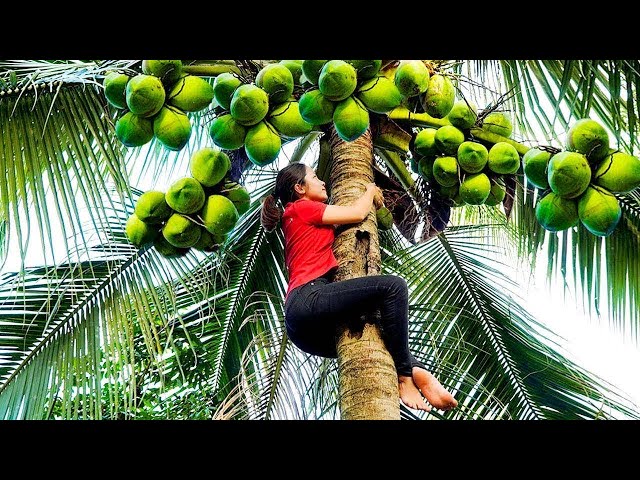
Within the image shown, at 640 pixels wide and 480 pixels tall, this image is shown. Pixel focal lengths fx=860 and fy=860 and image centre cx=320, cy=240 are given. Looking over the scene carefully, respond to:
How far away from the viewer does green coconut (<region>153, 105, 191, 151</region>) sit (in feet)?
9.66

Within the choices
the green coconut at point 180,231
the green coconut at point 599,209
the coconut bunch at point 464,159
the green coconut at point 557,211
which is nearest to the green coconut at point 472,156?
the coconut bunch at point 464,159

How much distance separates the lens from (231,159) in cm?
342

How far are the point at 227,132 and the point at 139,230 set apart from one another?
520mm

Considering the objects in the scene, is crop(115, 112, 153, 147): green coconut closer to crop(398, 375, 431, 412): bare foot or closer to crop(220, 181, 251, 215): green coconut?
crop(220, 181, 251, 215): green coconut

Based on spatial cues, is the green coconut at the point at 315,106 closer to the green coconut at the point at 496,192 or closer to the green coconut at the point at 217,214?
the green coconut at the point at 217,214

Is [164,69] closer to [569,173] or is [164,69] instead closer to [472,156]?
[472,156]

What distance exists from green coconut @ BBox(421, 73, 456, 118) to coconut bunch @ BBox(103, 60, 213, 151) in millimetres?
804

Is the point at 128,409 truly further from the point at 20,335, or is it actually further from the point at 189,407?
the point at 189,407

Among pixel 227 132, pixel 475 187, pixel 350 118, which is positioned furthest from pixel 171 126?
pixel 475 187

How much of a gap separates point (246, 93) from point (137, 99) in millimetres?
368

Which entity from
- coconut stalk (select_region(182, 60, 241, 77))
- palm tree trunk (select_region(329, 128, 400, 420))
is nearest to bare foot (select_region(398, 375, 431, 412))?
palm tree trunk (select_region(329, 128, 400, 420))

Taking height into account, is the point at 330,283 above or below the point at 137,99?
below
